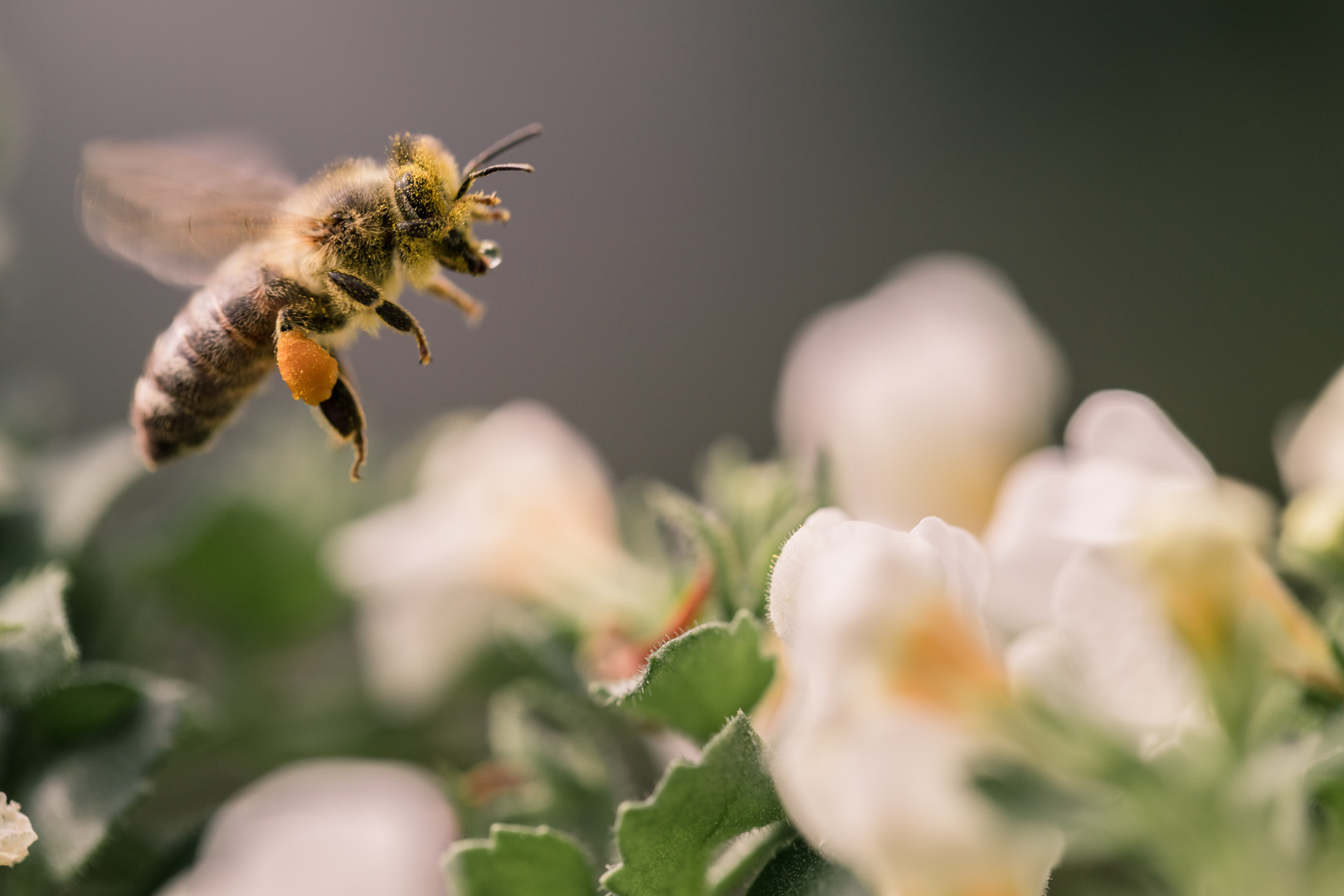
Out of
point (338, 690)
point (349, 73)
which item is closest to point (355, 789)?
point (338, 690)

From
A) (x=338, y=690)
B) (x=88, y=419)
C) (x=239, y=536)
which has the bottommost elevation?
(x=88, y=419)

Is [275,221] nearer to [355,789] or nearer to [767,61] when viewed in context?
[355,789]

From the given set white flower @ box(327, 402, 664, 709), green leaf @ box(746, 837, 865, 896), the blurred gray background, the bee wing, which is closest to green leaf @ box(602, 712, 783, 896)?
green leaf @ box(746, 837, 865, 896)

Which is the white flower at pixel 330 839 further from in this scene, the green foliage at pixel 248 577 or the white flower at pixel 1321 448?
the white flower at pixel 1321 448

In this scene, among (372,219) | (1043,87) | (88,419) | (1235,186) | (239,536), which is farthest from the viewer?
(1043,87)

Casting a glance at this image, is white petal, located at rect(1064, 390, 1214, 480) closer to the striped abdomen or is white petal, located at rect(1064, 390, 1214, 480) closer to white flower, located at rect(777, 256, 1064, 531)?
white flower, located at rect(777, 256, 1064, 531)

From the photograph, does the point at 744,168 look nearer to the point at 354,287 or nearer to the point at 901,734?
the point at 354,287
